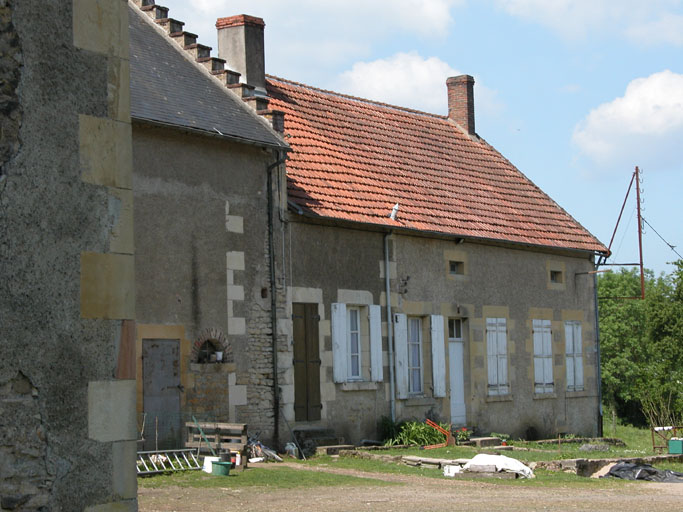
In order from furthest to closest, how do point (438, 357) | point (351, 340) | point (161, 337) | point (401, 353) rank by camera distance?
point (438, 357) → point (401, 353) → point (351, 340) → point (161, 337)

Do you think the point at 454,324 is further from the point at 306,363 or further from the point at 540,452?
the point at 306,363

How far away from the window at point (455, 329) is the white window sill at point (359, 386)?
2.62 meters

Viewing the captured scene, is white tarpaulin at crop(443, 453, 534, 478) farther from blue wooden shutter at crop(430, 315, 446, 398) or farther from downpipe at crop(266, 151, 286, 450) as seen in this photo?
blue wooden shutter at crop(430, 315, 446, 398)

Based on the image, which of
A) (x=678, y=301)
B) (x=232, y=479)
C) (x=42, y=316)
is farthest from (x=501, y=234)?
(x=678, y=301)

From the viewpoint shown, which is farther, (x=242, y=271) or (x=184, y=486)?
(x=242, y=271)

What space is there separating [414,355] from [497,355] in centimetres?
235

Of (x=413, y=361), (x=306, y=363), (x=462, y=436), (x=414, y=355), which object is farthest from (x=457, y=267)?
(x=306, y=363)

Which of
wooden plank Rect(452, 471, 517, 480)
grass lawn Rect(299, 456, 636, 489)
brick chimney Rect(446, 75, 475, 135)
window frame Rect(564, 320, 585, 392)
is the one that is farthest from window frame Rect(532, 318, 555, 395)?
wooden plank Rect(452, 471, 517, 480)

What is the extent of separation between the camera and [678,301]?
124 feet

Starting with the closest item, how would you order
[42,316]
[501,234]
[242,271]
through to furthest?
[42,316] → [242,271] → [501,234]

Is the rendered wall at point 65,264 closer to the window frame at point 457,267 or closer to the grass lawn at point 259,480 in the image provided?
the grass lawn at point 259,480

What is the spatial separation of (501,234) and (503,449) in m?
4.86

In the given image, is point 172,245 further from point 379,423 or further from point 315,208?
point 379,423

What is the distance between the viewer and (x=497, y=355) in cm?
2047
